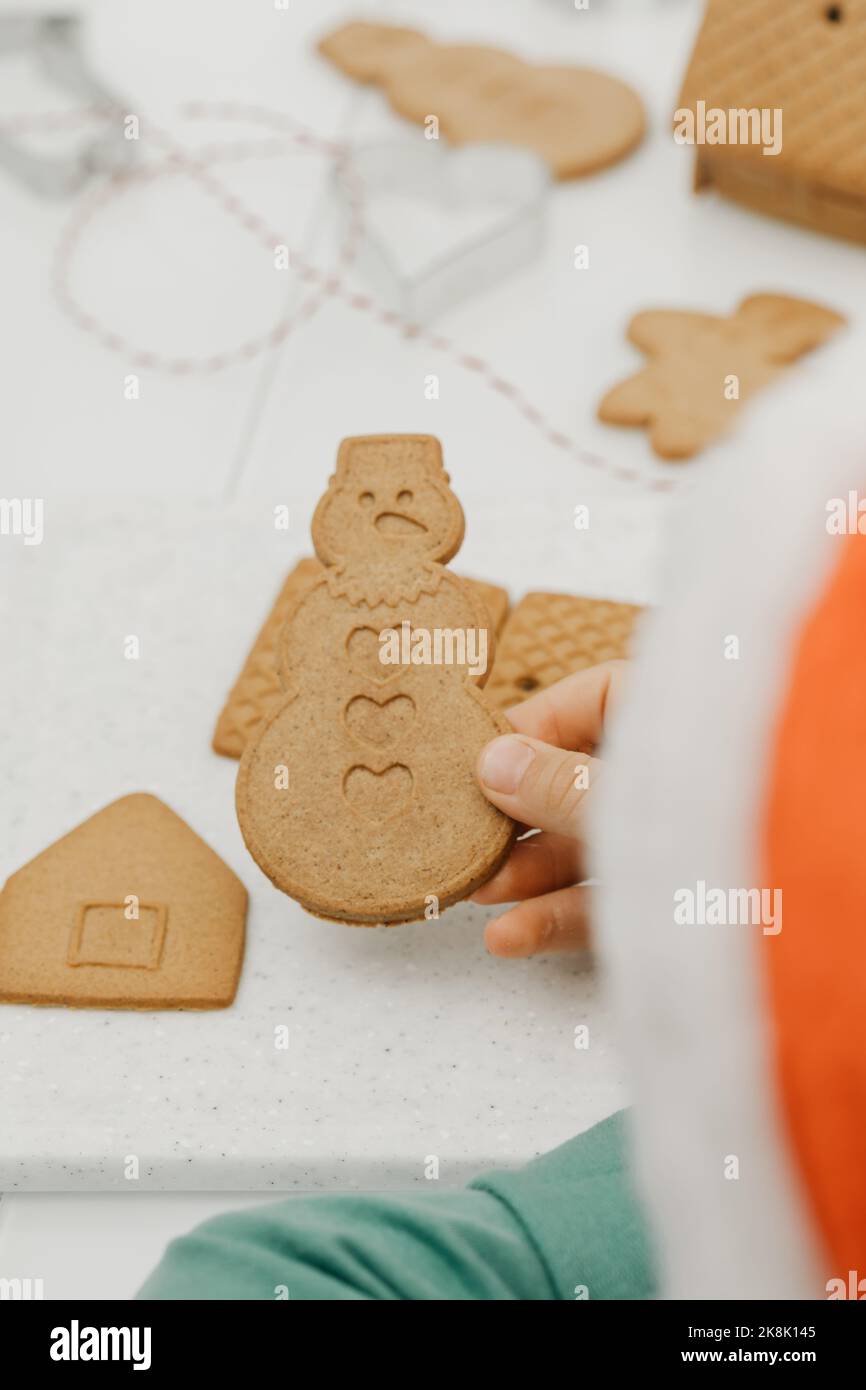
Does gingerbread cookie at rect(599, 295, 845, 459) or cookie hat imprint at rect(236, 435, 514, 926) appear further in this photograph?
gingerbread cookie at rect(599, 295, 845, 459)

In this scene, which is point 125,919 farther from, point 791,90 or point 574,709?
point 791,90

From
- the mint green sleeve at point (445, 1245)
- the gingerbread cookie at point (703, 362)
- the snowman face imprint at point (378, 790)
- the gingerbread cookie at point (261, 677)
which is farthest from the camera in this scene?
the gingerbread cookie at point (703, 362)

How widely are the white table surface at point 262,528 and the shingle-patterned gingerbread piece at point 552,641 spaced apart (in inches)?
1.3

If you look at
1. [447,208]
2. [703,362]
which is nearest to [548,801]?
[703,362]

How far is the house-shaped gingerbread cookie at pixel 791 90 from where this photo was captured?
837 mm

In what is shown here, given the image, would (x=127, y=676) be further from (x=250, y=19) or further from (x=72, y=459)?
(x=250, y=19)

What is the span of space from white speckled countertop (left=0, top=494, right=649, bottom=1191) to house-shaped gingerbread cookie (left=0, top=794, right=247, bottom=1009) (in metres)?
0.01

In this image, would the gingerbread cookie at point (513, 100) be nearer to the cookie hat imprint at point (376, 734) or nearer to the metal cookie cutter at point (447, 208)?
the metal cookie cutter at point (447, 208)

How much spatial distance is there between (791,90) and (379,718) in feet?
1.74

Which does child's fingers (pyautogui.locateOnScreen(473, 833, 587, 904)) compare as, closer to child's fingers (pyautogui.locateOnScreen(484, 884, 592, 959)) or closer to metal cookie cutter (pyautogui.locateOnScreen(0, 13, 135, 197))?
child's fingers (pyautogui.locateOnScreen(484, 884, 592, 959))

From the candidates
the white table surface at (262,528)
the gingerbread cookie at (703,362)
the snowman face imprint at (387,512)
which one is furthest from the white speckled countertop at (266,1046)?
the gingerbread cookie at (703,362)

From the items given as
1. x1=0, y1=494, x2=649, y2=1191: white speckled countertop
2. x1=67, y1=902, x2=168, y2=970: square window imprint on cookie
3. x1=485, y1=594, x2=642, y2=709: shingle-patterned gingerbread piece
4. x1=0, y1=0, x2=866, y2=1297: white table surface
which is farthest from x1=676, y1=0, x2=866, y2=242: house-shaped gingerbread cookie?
x1=67, y1=902, x2=168, y2=970: square window imprint on cookie

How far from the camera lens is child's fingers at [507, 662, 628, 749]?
0.58 metres
